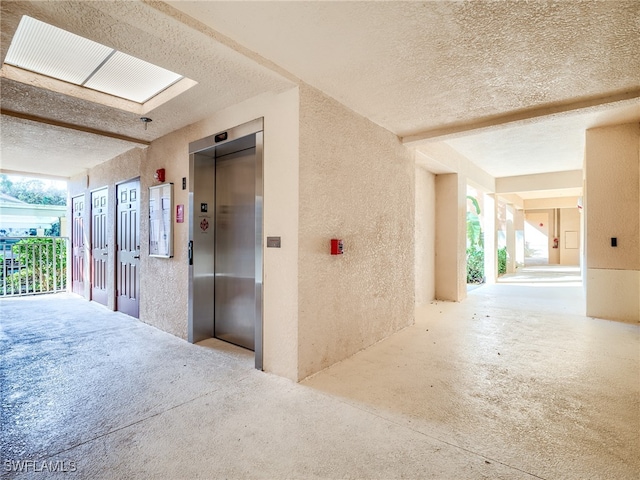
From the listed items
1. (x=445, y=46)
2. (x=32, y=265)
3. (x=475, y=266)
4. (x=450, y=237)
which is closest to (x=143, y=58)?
(x=445, y=46)

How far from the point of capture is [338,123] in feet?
10.1

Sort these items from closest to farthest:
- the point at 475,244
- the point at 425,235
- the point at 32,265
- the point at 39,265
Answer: the point at 425,235 → the point at 32,265 → the point at 39,265 → the point at 475,244

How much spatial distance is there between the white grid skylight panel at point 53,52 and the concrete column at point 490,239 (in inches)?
337

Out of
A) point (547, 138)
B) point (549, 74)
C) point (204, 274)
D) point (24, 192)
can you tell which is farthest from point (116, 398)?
point (24, 192)

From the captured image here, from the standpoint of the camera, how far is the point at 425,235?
5.84 meters

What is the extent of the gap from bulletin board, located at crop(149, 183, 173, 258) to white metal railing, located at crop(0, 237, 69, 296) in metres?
3.97

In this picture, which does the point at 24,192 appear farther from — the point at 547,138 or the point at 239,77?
the point at 547,138

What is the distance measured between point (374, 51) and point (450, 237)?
4439 mm

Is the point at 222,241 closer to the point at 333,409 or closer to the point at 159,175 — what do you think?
the point at 159,175

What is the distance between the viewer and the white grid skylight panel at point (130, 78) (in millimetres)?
2658

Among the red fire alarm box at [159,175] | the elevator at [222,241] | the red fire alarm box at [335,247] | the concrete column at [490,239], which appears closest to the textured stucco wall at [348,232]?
the red fire alarm box at [335,247]

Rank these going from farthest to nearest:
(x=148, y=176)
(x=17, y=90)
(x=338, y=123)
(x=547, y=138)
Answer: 1. (x=547, y=138)
2. (x=148, y=176)
3. (x=338, y=123)
4. (x=17, y=90)

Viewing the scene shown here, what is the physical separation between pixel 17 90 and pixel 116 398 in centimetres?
278

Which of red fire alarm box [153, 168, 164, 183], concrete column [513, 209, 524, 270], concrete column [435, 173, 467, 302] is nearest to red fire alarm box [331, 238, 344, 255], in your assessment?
red fire alarm box [153, 168, 164, 183]
